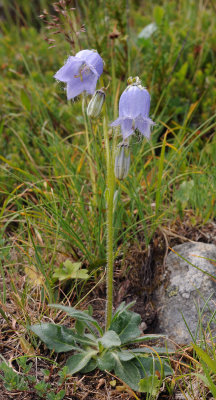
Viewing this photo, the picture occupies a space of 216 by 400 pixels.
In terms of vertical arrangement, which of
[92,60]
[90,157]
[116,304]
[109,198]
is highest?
[92,60]

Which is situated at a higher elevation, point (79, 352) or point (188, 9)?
point (188, 9)

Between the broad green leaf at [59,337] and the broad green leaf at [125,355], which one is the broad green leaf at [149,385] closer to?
the broad green leaf at [125,355]

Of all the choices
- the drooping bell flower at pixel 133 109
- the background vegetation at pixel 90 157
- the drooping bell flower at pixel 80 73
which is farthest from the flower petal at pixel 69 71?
the drooping bell flower at pixel 133 109

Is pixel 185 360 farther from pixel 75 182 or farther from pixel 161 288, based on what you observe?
pixel 75 182

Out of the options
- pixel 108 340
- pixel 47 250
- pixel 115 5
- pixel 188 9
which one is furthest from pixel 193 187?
pixel 188 9

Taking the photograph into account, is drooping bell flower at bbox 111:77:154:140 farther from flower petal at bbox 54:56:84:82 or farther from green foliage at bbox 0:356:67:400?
green foliage at bbox 0:356:67:400

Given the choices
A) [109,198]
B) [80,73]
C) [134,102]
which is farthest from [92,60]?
[109,198]

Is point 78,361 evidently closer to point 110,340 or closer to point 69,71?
point 110,340
